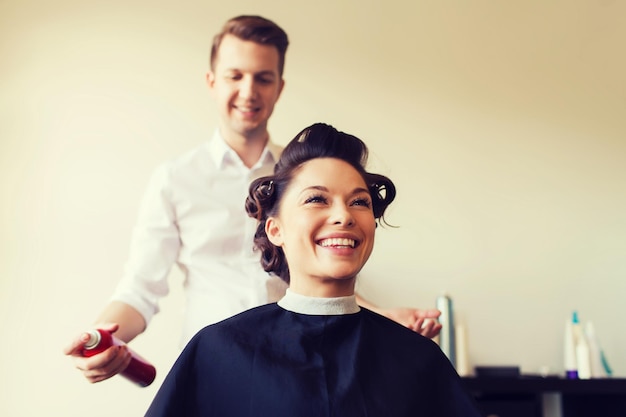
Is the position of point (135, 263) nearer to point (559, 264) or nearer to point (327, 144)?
point (327, 144)

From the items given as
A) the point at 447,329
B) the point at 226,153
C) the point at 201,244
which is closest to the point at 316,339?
the point at 201,244

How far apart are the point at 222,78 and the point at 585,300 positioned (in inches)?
72.1

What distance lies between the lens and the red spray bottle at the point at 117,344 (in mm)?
1197

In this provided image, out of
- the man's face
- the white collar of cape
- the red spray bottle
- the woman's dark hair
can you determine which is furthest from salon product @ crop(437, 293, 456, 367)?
the red spray bottle

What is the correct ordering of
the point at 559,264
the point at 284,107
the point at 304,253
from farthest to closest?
the point at 559,264
the point at 284,107
the point at 304,253

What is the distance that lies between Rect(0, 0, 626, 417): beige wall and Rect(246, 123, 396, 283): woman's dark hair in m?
1.08

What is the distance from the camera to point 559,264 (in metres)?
2.74

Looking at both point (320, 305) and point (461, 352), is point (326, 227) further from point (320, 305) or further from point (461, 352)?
point (461, 352)

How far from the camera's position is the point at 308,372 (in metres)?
1.13

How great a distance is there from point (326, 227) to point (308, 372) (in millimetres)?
269

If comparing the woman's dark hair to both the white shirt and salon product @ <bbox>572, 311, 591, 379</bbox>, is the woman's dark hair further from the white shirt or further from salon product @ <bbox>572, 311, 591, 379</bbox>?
salon product @ <bbox>572, 311, 591, 379</bbox>

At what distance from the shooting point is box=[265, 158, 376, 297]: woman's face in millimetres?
1192

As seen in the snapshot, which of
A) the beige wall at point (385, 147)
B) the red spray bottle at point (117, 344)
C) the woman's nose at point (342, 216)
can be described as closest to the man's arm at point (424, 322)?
the woman's nose at point (342, 216)

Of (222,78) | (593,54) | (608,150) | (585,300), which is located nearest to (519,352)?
(585,300)
